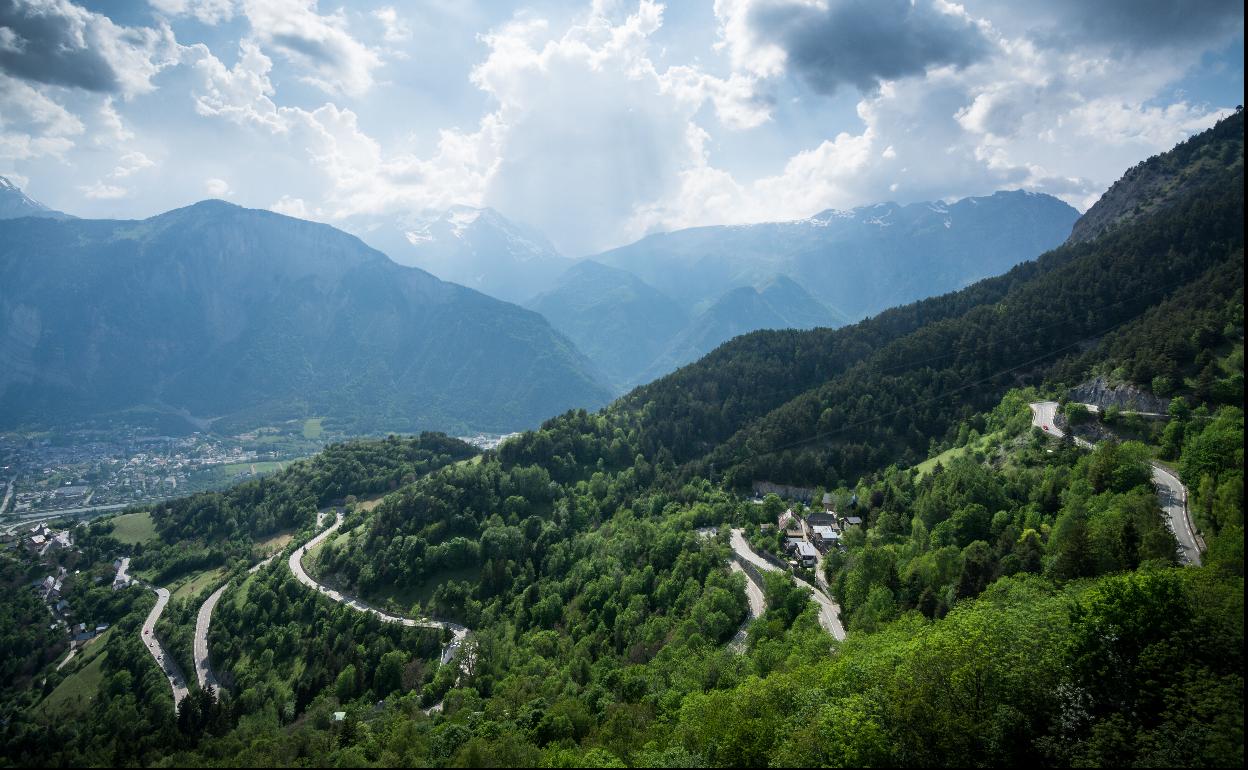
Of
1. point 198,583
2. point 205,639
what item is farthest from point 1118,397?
point 198,583

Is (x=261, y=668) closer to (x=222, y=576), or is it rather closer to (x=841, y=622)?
(x=222, y=576)

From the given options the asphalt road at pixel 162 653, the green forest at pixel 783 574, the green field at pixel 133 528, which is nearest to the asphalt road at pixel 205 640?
the green forest at pixel 783 574

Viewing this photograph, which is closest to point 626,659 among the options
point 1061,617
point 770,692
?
point 770,692

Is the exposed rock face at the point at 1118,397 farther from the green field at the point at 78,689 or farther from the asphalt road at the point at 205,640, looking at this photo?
the green field at the point at 78,689

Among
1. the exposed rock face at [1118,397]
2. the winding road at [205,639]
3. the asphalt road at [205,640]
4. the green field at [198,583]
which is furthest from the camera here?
the green field at [198,583]

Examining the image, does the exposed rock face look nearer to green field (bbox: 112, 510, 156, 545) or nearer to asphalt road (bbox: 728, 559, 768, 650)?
asphalt road (bbox: 728, 559, 768, 650)

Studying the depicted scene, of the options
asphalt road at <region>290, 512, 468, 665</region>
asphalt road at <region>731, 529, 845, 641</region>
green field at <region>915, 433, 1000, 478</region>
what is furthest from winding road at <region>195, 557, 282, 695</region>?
green field at <region>915, 433, 1000, 478</region>

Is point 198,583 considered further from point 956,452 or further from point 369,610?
point 956,452

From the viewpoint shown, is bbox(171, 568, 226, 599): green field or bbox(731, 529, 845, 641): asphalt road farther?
bbox(171, 568, 226, 599): green field
